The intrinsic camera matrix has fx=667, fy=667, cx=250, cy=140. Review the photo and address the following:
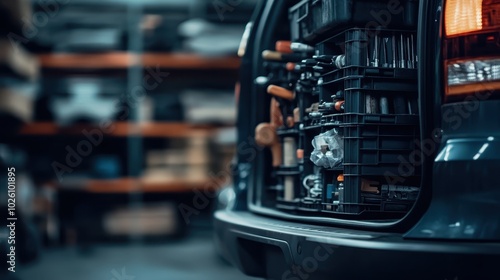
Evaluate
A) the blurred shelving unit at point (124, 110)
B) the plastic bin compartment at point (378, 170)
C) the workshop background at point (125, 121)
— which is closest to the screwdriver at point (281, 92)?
the plastic bin compartment at point (378, 170)

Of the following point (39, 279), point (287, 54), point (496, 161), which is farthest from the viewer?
point (39, 279)

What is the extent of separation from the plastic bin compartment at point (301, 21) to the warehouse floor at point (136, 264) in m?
2.05

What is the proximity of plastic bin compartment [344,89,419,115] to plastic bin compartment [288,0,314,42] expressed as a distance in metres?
0.43

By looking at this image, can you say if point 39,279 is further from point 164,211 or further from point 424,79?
point 424,79

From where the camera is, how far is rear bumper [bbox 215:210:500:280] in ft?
4.99

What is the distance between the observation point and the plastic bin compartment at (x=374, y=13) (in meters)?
2.06

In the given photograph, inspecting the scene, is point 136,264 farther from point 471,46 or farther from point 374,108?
point 471,46

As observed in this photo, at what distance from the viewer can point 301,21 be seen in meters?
2.52

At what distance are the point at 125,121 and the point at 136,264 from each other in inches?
109

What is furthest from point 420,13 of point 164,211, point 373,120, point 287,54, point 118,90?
point 118,90

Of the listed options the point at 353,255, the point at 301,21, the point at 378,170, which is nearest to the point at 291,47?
the point at 301,21

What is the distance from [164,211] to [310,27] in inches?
206

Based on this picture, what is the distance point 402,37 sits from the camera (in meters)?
2.09

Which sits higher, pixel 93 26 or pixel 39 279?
pixel 93 26
